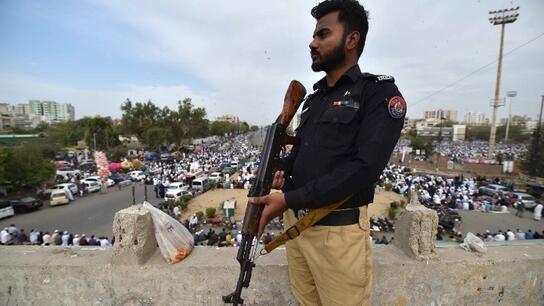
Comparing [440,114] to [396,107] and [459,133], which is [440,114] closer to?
[459,133]

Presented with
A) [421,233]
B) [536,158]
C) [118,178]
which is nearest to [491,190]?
[536,158]

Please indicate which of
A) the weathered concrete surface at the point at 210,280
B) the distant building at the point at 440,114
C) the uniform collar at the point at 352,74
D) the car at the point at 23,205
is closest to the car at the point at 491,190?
the weathered concrete surface at the point at 210,280

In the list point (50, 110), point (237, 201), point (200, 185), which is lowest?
point (237, 201)

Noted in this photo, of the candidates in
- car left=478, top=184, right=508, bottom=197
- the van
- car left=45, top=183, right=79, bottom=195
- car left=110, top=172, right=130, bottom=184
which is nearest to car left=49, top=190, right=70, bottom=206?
car left=45, top=183, right=79, bottom=195

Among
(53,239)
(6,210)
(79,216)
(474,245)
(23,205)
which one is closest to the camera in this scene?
(474,245)

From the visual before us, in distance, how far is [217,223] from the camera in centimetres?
1398

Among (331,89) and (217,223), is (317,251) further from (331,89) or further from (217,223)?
(217,223)

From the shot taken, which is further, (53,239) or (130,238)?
(53,239)

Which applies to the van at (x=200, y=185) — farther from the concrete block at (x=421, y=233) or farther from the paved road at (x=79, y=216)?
the concrete block at (x=421, y=233)

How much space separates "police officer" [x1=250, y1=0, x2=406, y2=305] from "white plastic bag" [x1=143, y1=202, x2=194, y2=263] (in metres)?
1.12

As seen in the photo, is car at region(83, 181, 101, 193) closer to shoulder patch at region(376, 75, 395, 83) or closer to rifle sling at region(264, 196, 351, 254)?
rifle sling at region(264, 196, 351, 254)

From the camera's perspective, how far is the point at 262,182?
145 cm

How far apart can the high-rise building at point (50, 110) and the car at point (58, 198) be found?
141 m

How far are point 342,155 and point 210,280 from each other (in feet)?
4.94
